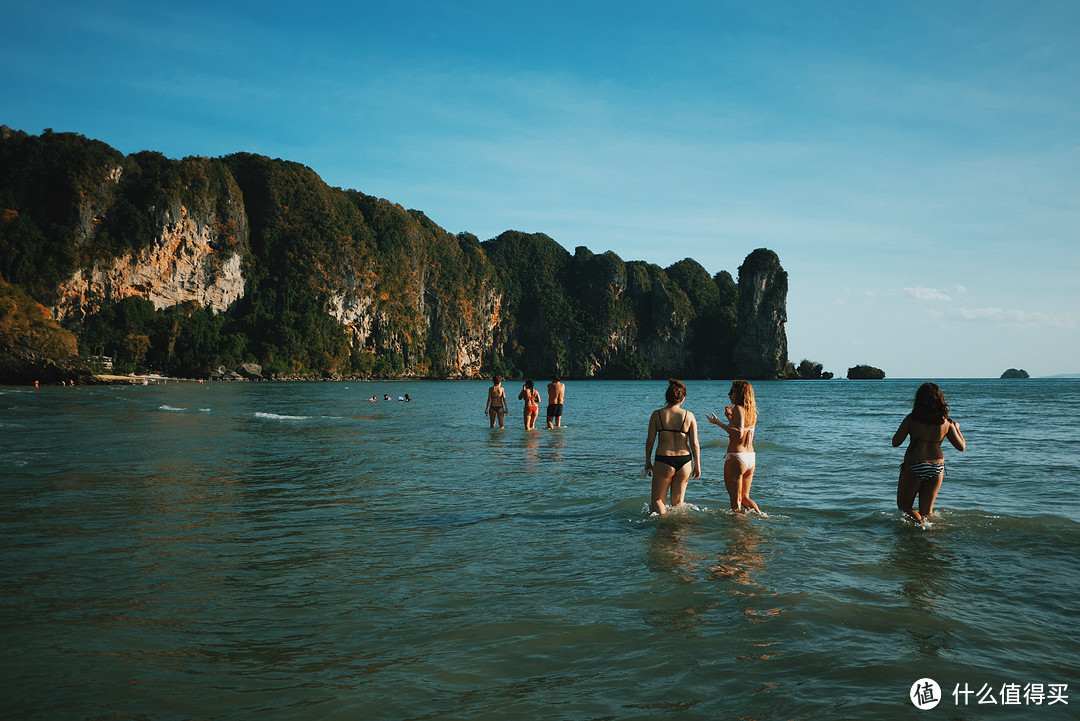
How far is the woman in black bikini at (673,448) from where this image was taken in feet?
A: 26.4

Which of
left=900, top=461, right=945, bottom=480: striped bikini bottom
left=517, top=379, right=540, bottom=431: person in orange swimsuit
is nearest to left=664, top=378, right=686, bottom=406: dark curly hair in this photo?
left=900, top=461, right=945, bottom=480: striped bikini bottom

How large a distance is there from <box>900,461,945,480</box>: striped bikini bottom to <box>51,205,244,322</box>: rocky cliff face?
415 feet

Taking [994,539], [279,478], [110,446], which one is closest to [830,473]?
[994,539]

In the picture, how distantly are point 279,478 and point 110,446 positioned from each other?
731 centimetres

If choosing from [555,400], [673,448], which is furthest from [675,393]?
[555,400]

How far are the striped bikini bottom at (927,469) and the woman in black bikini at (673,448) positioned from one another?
2644 mm

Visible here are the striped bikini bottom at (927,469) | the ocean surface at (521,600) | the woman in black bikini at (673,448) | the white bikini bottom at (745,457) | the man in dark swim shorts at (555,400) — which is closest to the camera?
the ocean surface at (521,600)

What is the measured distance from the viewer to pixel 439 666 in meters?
4.05

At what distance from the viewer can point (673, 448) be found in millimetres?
8180

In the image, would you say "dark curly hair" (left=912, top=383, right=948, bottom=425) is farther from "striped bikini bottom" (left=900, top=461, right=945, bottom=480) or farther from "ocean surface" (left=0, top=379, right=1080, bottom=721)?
"ocean surface" (left=0, top=379, right=1080, bottom=721)

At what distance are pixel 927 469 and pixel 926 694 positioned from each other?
15.7ft

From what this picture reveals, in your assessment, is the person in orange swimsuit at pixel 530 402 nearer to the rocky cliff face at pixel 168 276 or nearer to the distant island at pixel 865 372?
the rocky cliff face at pixel 168 276

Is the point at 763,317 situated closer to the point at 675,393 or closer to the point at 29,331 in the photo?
the point at 29,331

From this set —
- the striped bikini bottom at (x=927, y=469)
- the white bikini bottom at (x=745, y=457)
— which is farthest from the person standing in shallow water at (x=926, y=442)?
the white bikini bottom at (x=745, y=457)
